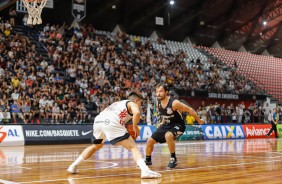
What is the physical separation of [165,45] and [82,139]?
18.7 meters

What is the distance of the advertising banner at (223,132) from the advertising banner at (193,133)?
30 centimetres

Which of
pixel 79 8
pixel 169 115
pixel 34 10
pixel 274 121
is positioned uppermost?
pixel 79 8

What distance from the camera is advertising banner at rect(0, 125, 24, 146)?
730 inches

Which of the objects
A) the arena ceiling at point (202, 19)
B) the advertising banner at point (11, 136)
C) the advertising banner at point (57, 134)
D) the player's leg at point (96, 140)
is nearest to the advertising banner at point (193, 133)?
the advertising banner at point (57, 134)

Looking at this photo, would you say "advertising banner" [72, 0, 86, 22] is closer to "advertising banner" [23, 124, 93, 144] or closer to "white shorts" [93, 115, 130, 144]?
"advertising banner" [23, 124, 93, 144]

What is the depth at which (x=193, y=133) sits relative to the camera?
80.5ft

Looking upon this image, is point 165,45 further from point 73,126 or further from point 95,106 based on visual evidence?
point 73,126

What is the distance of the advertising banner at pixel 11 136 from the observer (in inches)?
730

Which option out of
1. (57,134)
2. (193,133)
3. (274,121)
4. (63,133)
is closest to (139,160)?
(57,134)

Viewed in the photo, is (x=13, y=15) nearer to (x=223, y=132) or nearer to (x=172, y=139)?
(x=223, y=132)

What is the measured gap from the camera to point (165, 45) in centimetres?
3756

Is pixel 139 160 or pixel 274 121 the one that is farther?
pixel 274 121

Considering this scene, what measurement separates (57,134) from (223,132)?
34.9 ft

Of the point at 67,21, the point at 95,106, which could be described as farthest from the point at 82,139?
the point at 67,21
